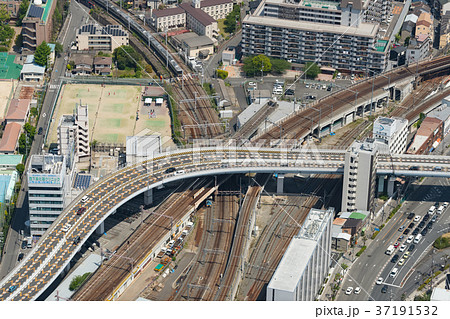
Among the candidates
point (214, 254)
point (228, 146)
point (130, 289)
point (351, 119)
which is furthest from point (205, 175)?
point (351, 119)

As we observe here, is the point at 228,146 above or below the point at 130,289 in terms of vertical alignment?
above

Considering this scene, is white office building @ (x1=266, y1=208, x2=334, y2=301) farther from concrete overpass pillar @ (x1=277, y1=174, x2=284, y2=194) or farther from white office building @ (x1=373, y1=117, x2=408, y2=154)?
white office building @ (x1=373, y1=117, x2=408, y2=154)

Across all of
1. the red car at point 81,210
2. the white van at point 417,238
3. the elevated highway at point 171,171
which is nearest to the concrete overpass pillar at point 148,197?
the elevated highway at point 171,171

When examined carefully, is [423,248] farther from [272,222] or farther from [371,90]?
[371,90]

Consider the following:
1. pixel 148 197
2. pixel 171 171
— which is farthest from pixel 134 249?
pixel 171 171

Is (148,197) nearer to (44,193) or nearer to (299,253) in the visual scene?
(44,193)

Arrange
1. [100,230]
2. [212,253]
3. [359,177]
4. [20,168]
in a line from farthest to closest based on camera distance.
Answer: [20,168], [359,177], [100,230], [212,253]

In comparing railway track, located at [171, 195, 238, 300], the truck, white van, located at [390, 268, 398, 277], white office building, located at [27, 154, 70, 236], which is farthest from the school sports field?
white van, located at [390, 268, 398, 277]
